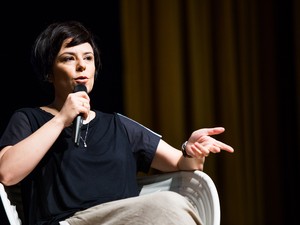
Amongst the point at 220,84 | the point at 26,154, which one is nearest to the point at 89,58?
the point at 26,154

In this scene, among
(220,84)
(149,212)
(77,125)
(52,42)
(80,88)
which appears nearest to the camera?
(149,212)

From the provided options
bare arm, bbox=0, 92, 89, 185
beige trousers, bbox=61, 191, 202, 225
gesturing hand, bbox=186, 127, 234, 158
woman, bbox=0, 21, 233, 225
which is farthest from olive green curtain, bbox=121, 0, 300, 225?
beige trousers, bbox=61, 191, 202, 225

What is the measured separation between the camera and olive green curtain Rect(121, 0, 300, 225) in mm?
2629

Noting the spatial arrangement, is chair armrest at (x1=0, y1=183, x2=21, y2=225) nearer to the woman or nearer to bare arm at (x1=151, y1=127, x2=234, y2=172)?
the woman

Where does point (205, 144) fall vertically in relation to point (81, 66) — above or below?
below

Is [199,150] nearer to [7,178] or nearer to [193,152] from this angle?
[193,152]

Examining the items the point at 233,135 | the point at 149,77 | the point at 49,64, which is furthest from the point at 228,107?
the point at 49,64

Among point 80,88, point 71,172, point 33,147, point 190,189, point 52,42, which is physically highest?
point 52,42

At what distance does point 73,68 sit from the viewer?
72.6 inches

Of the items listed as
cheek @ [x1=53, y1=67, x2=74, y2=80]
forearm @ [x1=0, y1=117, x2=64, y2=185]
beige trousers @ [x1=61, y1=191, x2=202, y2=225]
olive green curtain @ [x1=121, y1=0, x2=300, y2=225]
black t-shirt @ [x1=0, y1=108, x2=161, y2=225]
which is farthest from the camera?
olive green curtain @ [x1=121, y1=0, x2=300, y2=225]

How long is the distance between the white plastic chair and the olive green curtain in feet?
2.19

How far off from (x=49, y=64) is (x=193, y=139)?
517mm

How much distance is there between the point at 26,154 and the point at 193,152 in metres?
0.52

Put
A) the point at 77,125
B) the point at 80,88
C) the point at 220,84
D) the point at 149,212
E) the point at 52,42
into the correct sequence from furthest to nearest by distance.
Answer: the point at 220,84, the point at 52,42, the point at 80,88, the point at 77,125, the point at 149,212
